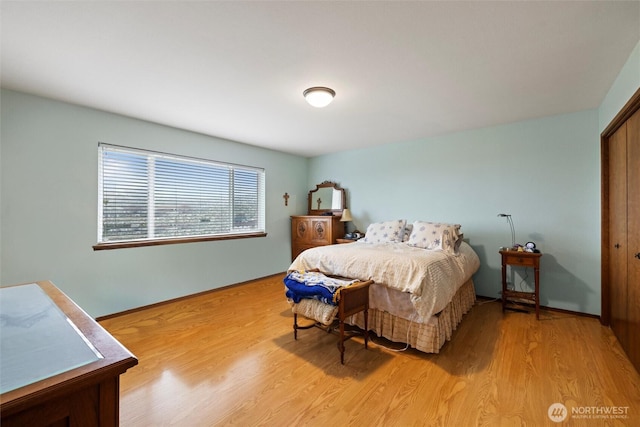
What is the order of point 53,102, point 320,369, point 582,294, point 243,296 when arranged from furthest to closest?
point 243,296
point 582,294
point 53,102
point 320,369

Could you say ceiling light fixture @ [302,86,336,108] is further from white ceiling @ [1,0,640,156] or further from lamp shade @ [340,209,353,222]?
lamp shade @ [340,209,353,222]

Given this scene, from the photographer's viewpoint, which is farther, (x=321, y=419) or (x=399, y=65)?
(x=399, y=65)

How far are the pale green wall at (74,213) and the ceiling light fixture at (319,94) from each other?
2169 millimetres

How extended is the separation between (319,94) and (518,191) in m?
2.77

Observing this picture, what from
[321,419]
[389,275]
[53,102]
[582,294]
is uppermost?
A: [53,102]

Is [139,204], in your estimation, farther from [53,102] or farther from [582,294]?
[582,294]

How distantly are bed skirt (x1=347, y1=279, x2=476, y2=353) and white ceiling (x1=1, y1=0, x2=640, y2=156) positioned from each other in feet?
6.68

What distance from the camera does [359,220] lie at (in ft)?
16.2

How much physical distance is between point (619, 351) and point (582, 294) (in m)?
0.97

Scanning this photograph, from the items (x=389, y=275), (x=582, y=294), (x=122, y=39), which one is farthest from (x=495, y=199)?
(x=122, y=39)

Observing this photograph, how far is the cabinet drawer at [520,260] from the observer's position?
306cm

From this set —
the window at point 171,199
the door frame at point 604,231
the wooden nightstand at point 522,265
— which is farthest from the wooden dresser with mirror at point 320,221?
the door frame at point 604,231

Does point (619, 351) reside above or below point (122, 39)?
below

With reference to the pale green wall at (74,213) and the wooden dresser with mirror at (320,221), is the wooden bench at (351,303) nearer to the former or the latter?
the pale green wall at (74,213)
